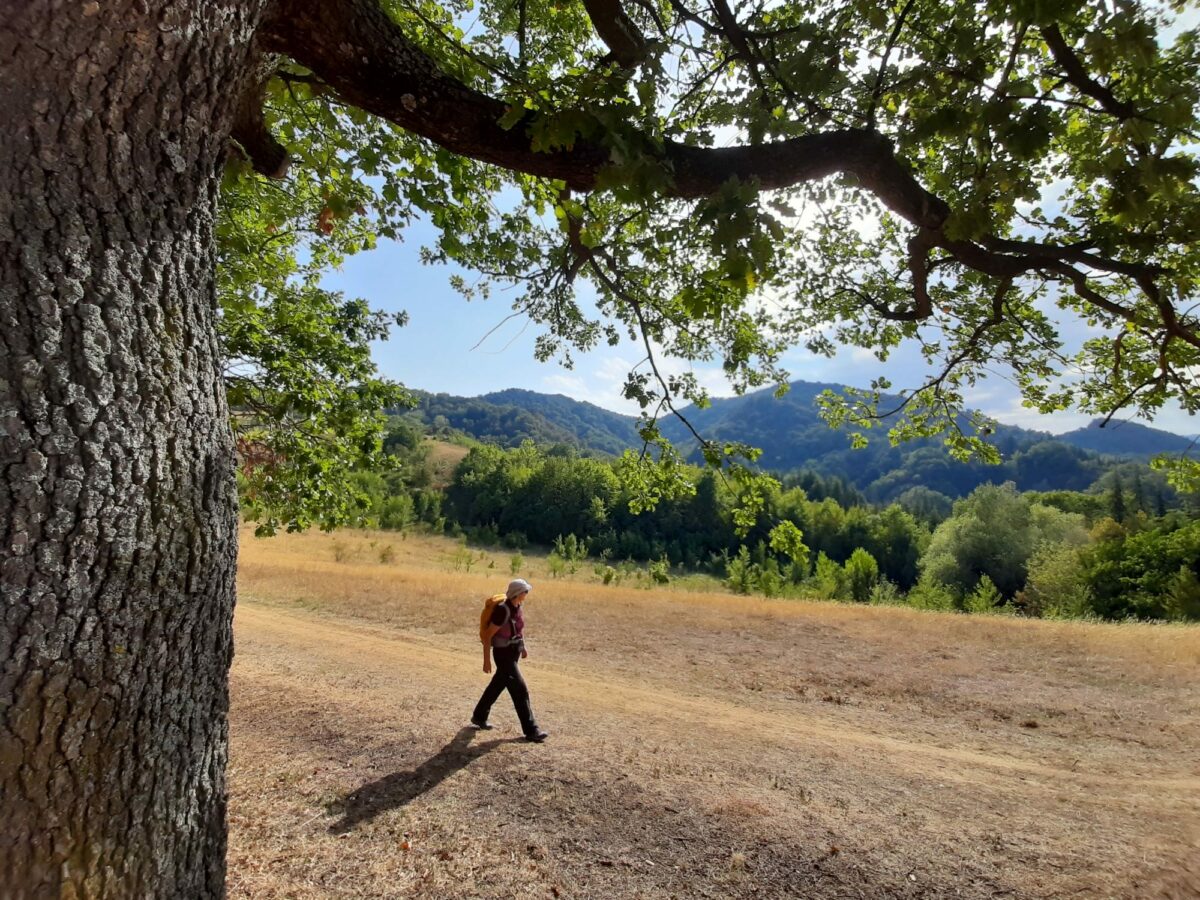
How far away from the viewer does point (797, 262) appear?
320 inches

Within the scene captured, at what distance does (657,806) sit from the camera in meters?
5.14

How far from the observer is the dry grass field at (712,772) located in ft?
13.8

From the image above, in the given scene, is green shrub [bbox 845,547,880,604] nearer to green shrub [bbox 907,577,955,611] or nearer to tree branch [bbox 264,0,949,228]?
green shrub [bbox 907,577,955,611]

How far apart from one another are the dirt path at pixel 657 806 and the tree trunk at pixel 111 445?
2532mm

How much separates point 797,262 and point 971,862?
21.6 feet

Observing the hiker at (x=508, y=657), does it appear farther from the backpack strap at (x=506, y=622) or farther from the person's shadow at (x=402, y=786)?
the person's shadow at (x=402, y=786)

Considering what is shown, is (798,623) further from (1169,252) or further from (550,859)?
(550,859)

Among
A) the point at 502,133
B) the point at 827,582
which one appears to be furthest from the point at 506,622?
the point at 827,582

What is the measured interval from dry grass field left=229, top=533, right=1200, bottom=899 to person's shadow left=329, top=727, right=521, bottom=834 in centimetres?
3

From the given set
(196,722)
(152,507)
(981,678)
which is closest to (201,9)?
(152,507)

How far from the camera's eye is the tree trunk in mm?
1429

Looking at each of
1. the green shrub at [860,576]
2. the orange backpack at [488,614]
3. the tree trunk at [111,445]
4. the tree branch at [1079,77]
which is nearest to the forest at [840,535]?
the green shrub at [860,576]

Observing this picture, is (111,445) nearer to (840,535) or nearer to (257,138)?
(257,138)

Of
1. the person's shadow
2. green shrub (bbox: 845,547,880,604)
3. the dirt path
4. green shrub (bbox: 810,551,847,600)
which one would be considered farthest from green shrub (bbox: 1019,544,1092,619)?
the person's shadow
